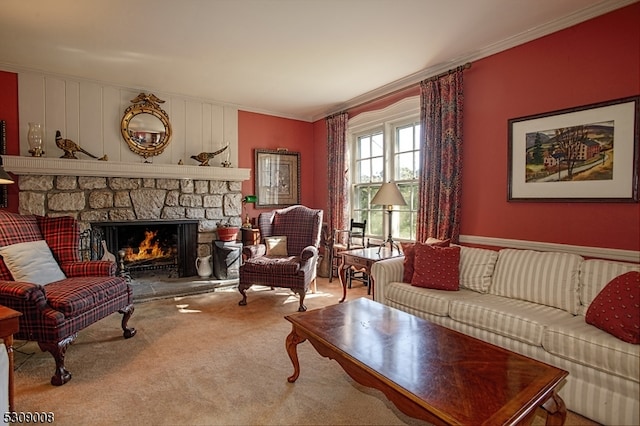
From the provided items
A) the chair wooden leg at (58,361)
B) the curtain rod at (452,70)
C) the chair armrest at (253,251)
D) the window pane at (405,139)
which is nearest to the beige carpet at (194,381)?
the chair wooden leg at (58,361)

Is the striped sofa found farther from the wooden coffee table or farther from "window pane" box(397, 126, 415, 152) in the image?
"window pane" box(397, 126, 415, 152)

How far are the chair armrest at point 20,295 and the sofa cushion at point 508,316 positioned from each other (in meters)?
2.91

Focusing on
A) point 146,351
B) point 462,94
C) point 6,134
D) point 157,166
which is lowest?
point 146,351

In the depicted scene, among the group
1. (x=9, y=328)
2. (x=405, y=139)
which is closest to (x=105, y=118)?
(x=9, y=328)

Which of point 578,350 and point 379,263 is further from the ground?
point 379,263

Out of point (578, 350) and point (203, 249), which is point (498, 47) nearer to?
point (578, 350)

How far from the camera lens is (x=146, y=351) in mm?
2654

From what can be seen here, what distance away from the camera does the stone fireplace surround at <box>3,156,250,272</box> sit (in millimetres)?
3783

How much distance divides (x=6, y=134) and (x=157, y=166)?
→ 5.07 ft

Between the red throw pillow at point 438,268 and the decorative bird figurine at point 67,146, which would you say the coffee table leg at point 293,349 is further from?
the decorative bird figurine at point 67,146

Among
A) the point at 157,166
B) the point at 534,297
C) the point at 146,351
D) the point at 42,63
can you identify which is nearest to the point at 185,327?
the point at 146,351

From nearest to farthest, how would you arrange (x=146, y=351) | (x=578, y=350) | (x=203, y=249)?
(x=578, y=350), (x=146, y=351), (x=203, y=249)

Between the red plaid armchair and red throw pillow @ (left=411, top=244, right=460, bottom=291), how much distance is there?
8.49ft

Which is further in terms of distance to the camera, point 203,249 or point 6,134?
point 203,249
